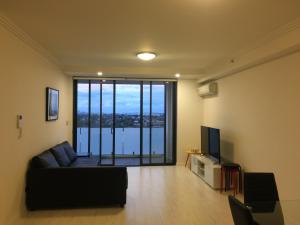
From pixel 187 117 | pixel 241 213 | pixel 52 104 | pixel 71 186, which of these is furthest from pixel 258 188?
pixel 187 117

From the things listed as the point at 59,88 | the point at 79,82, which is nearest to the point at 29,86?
the point at 59,88

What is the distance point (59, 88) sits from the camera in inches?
221

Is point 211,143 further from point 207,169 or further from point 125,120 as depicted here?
point 125,120

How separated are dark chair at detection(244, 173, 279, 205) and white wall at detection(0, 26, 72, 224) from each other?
2.69 m

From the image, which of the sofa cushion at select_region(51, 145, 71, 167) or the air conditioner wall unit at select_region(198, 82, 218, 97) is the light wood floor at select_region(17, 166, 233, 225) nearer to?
the sofa cushion at select_region(51, 145, 71, 167)

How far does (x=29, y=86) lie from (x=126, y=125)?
11.7 ft

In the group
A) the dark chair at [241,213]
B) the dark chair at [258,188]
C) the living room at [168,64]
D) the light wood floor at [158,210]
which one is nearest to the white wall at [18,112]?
the living room at [168,64]

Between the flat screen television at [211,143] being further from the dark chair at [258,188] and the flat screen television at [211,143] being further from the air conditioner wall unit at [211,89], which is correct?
the dark chair at [258,188]

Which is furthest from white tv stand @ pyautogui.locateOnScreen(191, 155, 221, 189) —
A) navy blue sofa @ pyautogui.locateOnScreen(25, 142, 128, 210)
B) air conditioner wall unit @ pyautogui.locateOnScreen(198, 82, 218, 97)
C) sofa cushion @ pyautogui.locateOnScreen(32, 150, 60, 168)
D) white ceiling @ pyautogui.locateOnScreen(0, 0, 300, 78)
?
sofa cushion @ pyautogui.locateOnScreen(32, 150, 60, 168)

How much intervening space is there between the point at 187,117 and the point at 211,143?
1654mm

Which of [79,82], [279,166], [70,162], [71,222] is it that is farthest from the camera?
[79,82]

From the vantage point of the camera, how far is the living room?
278cm

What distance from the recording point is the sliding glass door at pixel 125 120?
22.4 ft

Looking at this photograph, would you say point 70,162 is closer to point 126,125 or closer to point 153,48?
point 126,125
